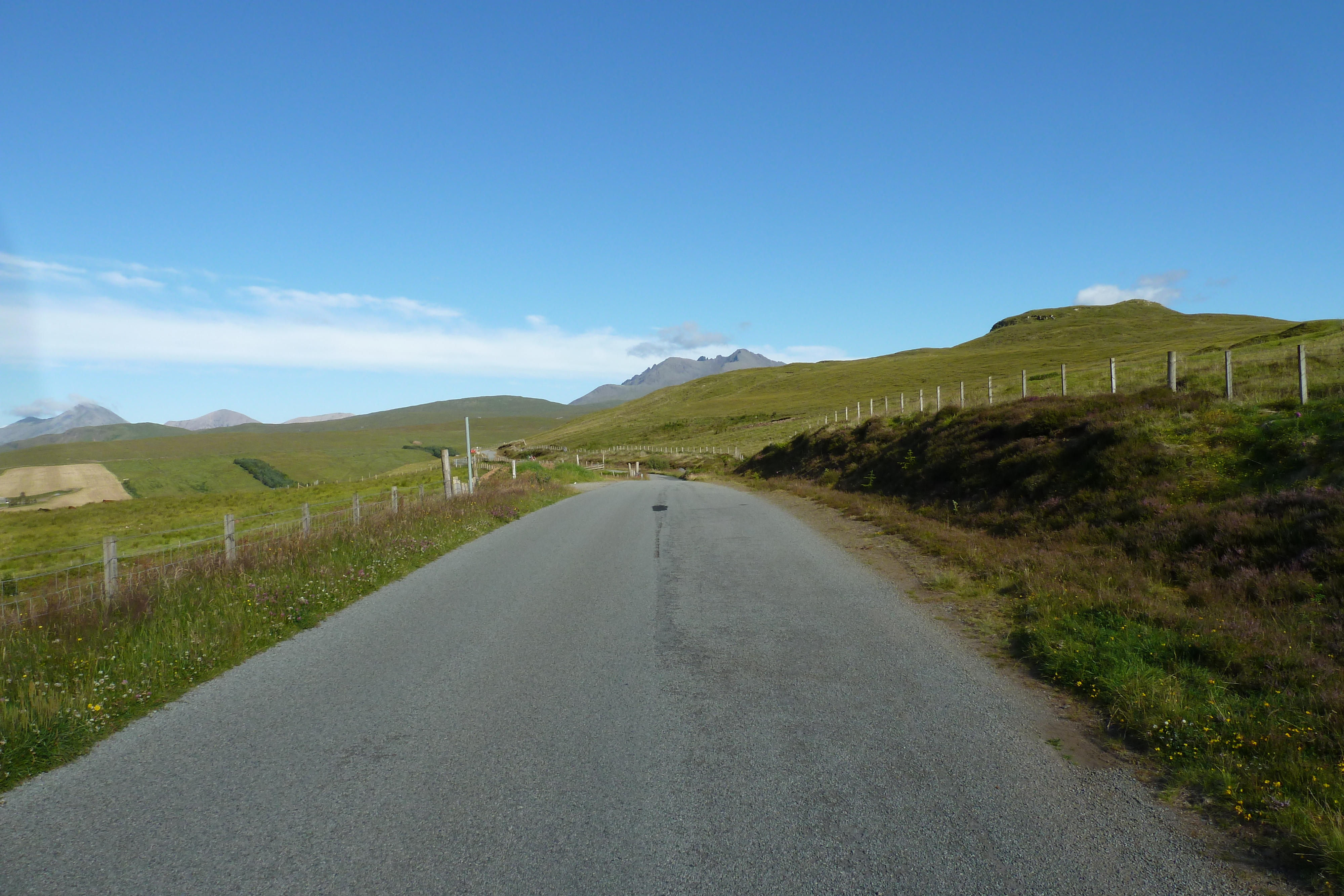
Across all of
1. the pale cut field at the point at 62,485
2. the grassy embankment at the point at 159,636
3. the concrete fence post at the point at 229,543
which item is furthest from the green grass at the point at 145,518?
the grassy embankment at the point at 159,636

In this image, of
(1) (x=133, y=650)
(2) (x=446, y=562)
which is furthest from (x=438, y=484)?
(1) (x=133, y=650)

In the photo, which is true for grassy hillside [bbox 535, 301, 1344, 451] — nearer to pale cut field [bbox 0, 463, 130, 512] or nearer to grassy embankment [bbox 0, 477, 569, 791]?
grassy embankment [bbox 0, 477, 569, 791]

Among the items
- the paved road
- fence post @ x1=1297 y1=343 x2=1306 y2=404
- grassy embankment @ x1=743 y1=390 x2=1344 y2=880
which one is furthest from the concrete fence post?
fence post @ x1=1297 y1=343 x2=1306 y2=404

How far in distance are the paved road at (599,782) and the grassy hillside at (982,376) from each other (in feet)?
56.0

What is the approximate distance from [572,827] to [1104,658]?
4956 millimetres

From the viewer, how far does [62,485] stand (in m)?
74.2

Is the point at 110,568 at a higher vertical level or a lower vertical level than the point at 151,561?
higher

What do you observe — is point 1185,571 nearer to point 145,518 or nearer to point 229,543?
point 229,543

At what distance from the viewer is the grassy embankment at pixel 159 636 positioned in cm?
553

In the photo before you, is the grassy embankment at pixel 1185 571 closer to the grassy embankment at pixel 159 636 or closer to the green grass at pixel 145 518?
the grassy embankment at pixel 159 636

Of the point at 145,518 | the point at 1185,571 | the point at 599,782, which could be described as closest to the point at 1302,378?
the point at 1185,571

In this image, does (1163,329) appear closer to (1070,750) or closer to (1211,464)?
(1211,464)

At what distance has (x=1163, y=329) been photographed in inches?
6038

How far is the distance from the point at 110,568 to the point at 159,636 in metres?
2.43
